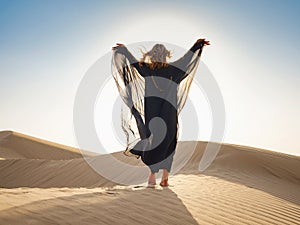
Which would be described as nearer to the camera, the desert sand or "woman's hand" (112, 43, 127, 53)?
the desert sand

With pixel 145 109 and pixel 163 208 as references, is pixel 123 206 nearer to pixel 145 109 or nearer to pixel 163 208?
pixel 163 208

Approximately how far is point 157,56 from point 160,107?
1.00 metres

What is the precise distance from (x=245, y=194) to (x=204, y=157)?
591cm

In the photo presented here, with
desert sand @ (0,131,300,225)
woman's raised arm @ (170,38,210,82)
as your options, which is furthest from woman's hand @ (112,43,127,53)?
desert sand @ (0,131,300,225)

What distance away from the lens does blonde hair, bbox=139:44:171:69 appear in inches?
241

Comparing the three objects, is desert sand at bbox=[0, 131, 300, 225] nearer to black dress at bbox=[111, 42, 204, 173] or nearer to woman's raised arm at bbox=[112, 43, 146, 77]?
black dress at bbox=[111, 42, 204, 173]

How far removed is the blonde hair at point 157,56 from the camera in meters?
6.11

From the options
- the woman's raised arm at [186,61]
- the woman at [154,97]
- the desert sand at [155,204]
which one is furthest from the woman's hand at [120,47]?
the desert sand at [155,204]

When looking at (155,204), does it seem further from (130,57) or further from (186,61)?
(130,57)

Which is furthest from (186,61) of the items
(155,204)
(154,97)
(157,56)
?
(155,204)

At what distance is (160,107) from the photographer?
6086 millimetres

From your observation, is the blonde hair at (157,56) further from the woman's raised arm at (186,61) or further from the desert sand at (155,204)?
the desert sand at (155,204)

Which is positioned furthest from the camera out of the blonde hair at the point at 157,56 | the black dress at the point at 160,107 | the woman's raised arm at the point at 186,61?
the woman's raised arm at the point at 186,61

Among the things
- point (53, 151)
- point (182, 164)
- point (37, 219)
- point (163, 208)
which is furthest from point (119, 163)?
point (53, 151)
